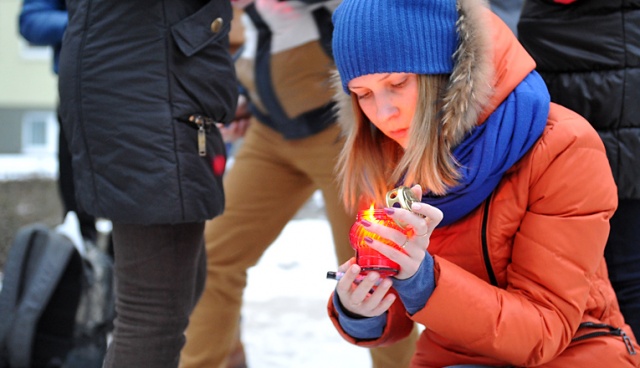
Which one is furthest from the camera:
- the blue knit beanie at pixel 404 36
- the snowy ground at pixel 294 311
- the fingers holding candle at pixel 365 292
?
the snowy ground at pixel 294 311

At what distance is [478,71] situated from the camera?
5.14 feet

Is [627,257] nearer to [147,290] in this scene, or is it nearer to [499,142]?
[499,142]

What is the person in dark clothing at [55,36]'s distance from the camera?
11.0 ft

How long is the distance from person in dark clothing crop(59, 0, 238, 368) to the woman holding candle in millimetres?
373

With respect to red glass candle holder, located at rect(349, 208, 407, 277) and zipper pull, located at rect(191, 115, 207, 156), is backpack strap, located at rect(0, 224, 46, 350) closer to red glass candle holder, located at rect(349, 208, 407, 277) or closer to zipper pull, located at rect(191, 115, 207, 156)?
zipper pull, located at rect(191, 115, 207, 156)

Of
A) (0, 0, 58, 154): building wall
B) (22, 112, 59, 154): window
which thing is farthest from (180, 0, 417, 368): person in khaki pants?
(22, 112, 59, 154): window

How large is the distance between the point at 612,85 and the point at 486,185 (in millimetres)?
493

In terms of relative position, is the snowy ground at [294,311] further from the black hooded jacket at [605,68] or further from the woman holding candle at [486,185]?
the woman holding candle at [486,185]

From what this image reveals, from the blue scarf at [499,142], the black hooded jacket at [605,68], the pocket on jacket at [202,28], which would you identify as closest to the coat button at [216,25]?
the pocket on jacket at [202,28]

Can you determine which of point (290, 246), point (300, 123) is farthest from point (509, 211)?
point (290, 246)

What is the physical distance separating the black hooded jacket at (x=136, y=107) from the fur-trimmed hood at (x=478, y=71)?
1.94 ft

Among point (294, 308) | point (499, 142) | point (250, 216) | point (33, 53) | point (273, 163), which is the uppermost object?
point (499, 142)

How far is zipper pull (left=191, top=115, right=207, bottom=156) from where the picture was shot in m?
1.87

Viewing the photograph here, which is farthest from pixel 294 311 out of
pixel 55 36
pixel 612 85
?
pixel 612 85
